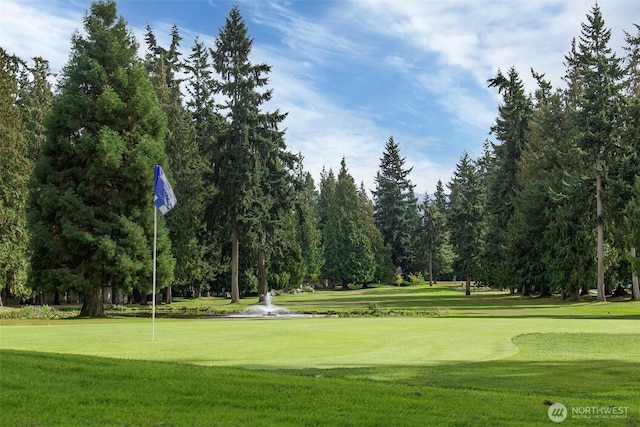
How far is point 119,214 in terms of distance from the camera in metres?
35.4

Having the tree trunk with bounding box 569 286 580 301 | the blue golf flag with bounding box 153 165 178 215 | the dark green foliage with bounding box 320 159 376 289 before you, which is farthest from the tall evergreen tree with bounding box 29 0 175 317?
the dark green foliage with bounding box 320 159 376 289

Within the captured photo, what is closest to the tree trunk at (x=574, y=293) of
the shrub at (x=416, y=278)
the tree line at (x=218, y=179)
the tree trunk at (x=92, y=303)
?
the tree line at (x=218, y=179)

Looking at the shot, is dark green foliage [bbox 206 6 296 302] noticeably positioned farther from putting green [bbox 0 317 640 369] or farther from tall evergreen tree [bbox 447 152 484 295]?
putting green [bbox 0 317 640 369]

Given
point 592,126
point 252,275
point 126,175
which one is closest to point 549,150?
point 592,126

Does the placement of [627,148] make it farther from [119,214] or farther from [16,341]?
[16,341]

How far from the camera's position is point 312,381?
978 centimetres

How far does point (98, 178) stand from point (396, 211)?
81268 millimetres

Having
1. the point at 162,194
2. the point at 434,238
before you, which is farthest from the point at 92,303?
the point at 434,238

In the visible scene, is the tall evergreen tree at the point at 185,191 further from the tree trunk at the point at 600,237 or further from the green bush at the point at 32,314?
the tree trunk at the point at 600,237

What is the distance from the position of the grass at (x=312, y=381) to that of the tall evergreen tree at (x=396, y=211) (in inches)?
3523

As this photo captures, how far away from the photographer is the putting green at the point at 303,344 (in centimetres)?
1439

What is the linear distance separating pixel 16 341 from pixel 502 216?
182 feet

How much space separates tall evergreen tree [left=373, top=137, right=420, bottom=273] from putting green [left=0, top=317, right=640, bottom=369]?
83.5 metres

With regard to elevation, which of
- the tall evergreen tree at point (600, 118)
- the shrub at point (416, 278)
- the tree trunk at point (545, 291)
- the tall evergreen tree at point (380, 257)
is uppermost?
the tall evergreen tree at point (600, 118)
